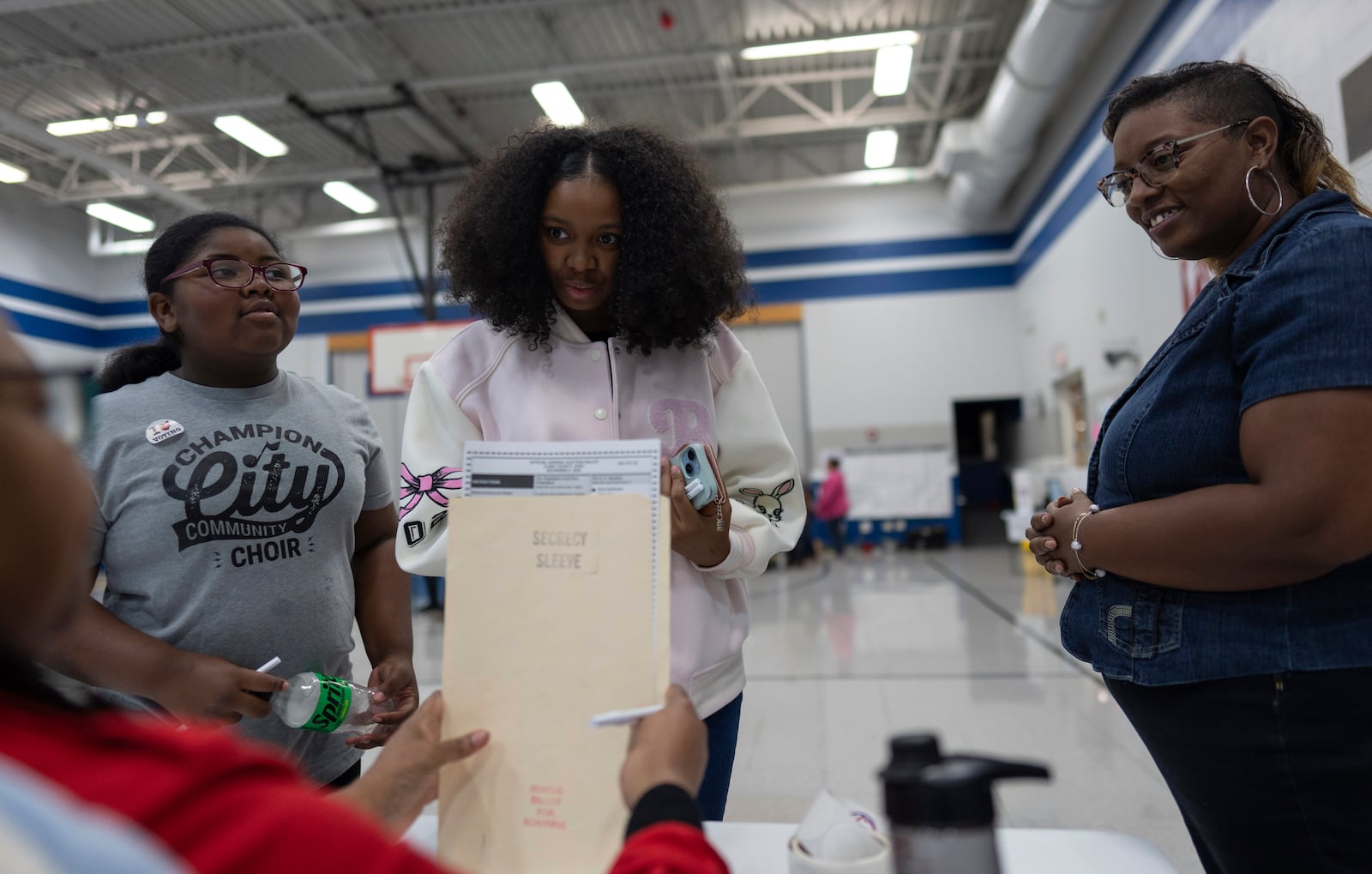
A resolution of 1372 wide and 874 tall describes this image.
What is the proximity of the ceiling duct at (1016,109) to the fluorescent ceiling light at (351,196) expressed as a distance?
726 centimetres

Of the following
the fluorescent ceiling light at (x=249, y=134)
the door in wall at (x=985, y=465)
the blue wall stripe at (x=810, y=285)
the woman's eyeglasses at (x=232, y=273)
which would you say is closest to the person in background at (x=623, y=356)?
the woman's eyeglasses at (x=232, y=273)

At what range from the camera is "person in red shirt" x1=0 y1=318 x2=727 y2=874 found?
0.36 metres

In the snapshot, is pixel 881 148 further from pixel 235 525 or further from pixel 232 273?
pixel 235 525

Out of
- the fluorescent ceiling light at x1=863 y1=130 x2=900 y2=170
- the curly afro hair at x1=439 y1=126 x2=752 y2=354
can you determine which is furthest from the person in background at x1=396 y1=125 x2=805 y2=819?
the fluorescent ceiling light at x1=863 y1=130 x2=900 y2=170

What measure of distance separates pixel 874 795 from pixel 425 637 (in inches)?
156

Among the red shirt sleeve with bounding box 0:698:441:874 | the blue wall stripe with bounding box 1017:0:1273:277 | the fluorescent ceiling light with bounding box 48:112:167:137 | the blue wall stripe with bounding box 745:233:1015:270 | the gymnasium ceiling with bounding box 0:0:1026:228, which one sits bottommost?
the red shirt sleeve with bounding box 0:698:441:874

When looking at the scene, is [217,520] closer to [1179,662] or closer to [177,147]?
[1179,662]

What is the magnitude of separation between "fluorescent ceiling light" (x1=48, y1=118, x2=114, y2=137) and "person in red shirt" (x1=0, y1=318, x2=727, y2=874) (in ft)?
34.0

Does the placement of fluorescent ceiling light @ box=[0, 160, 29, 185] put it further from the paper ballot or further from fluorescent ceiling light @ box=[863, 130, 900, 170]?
the paper ballot

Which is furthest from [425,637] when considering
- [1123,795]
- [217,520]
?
[217,520]

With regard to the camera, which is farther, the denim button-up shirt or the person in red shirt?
the denim button-up shirt

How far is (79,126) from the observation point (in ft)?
28.5

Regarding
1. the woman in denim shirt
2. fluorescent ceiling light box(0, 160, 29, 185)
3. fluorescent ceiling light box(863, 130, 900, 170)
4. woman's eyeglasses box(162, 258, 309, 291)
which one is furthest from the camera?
fluorescent ceiling light box(863, 130, 900, 170)

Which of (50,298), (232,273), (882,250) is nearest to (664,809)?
(232,273)
